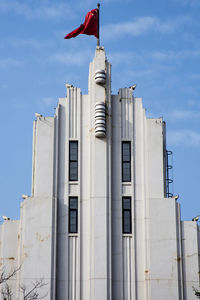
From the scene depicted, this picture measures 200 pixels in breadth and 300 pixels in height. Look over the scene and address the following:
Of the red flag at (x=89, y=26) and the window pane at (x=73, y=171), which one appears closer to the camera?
the window pane at (x=73, y=171)

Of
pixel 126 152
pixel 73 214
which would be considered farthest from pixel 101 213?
pixel 126 152

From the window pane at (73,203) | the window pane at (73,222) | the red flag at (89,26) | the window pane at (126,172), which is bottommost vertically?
the window pane at (73,222)

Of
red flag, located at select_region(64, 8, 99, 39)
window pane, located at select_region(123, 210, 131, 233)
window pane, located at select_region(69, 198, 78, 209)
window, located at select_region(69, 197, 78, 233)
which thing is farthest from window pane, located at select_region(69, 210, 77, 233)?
red flag, located at select_region(64, 8, 99, 39)

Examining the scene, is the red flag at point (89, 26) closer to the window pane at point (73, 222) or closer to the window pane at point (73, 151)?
the window pane at point (73, 151)

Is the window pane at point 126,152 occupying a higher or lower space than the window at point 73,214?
higher

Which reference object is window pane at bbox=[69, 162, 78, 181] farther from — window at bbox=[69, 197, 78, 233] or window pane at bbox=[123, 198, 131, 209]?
window pane at bbox=[123, 198, 131, 209]

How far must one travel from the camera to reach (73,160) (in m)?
42.3

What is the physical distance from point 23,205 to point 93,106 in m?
7.95

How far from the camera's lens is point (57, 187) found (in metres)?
41.7

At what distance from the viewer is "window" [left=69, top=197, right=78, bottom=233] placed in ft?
135

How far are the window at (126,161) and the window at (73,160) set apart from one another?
3068mm

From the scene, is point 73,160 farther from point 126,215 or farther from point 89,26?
point 89,26

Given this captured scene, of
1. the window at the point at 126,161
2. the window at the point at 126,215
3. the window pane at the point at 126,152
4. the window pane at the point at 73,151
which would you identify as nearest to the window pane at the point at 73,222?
the window at the point at 126,215

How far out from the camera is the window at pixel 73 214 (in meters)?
41.0
